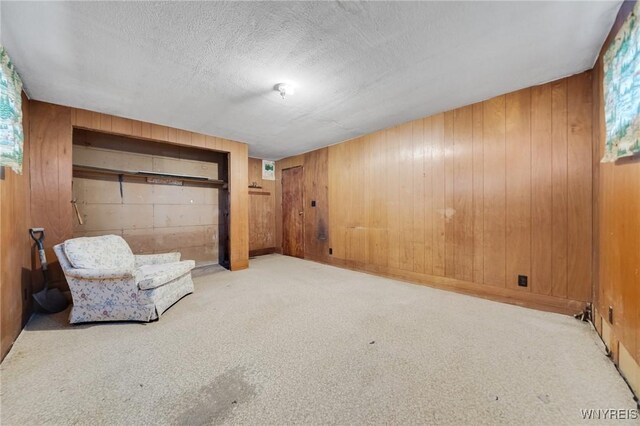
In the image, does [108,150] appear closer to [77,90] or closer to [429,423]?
[77,90]

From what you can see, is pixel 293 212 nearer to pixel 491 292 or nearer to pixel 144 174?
pixel 144 174

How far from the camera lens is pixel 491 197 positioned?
271cm

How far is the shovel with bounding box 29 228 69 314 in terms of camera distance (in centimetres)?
239

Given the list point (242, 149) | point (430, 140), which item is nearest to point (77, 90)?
point (242, 149)

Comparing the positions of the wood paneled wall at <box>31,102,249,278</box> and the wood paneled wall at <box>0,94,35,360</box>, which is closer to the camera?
the wood paneled wall at <box>0,94,35,360</box>

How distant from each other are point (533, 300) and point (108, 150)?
5.72 m

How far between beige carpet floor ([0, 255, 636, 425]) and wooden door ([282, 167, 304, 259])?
2779 mm

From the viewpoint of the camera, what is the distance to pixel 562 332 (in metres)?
1.97

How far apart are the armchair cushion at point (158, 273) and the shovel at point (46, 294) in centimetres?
77
